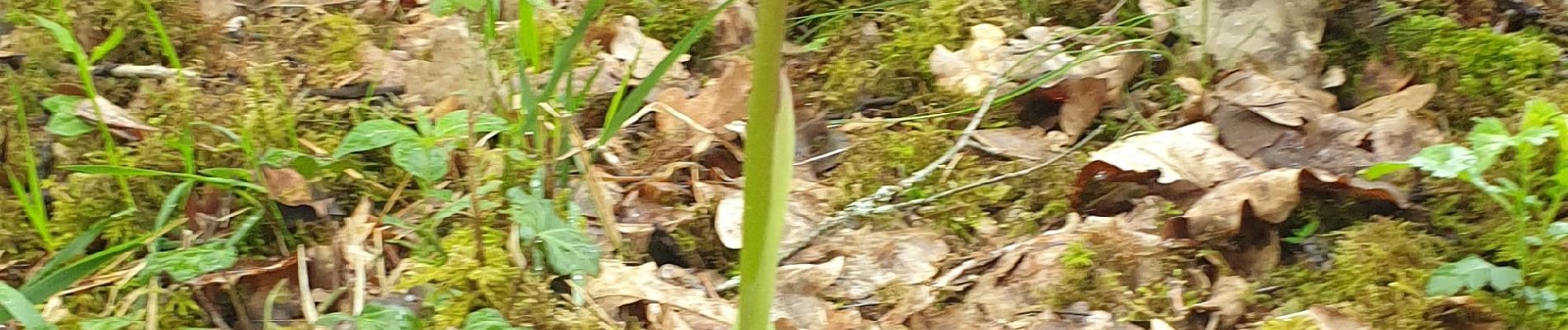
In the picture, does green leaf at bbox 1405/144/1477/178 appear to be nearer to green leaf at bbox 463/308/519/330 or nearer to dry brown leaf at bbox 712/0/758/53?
green leaf at bbox 463/308/519/330

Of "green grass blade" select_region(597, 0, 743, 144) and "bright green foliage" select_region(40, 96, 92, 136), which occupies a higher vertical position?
"green grass blade" select_region(597, 0, 743, 144)

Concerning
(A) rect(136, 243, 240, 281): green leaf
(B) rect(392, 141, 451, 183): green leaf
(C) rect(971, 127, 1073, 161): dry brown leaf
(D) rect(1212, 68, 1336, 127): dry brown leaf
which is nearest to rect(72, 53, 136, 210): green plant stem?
(A) rect(136, 243, 240, 281): green leaf

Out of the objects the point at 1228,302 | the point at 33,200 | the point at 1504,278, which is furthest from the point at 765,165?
the point at 33,200

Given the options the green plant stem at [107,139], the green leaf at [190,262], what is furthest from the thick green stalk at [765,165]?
the green plant stem at [107,139]

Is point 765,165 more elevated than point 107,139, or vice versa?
point 765,165

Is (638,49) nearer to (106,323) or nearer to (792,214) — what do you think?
(792,214)

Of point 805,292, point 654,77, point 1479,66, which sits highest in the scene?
Answer: point 654,77
